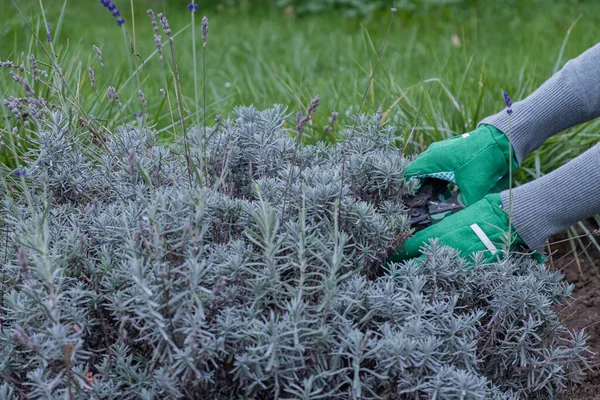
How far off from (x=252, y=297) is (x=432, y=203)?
2.61 ft

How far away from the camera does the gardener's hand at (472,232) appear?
186 centimetres

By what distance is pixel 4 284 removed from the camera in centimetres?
176

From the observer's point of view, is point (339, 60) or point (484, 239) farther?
point (339, 60)

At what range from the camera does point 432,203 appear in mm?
2105

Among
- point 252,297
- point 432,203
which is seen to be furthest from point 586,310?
point 252,297

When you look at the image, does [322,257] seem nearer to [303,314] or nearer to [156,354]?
[303,314]

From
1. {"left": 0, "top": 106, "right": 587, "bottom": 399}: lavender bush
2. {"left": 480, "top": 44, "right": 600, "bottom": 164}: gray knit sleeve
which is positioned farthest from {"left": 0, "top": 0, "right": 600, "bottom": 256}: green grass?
{"left": 480, "top": 44, "right": 600, "bottom": 164}: gray knit sleeve

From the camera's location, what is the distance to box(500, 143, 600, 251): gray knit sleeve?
1920 millimetres

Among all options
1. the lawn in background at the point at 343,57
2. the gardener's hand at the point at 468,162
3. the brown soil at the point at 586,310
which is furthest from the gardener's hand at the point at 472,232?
the lawn in background at the point at 343,57

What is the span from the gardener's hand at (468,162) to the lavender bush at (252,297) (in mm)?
184

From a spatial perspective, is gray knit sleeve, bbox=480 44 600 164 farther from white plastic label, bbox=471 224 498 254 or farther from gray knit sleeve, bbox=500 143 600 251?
white plastic label, bbox=471 224 498 254

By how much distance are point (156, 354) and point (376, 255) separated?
676mm

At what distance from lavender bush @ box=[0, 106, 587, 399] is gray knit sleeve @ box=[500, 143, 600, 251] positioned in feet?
0.35

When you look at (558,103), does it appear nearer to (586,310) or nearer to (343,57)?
(586,310)
